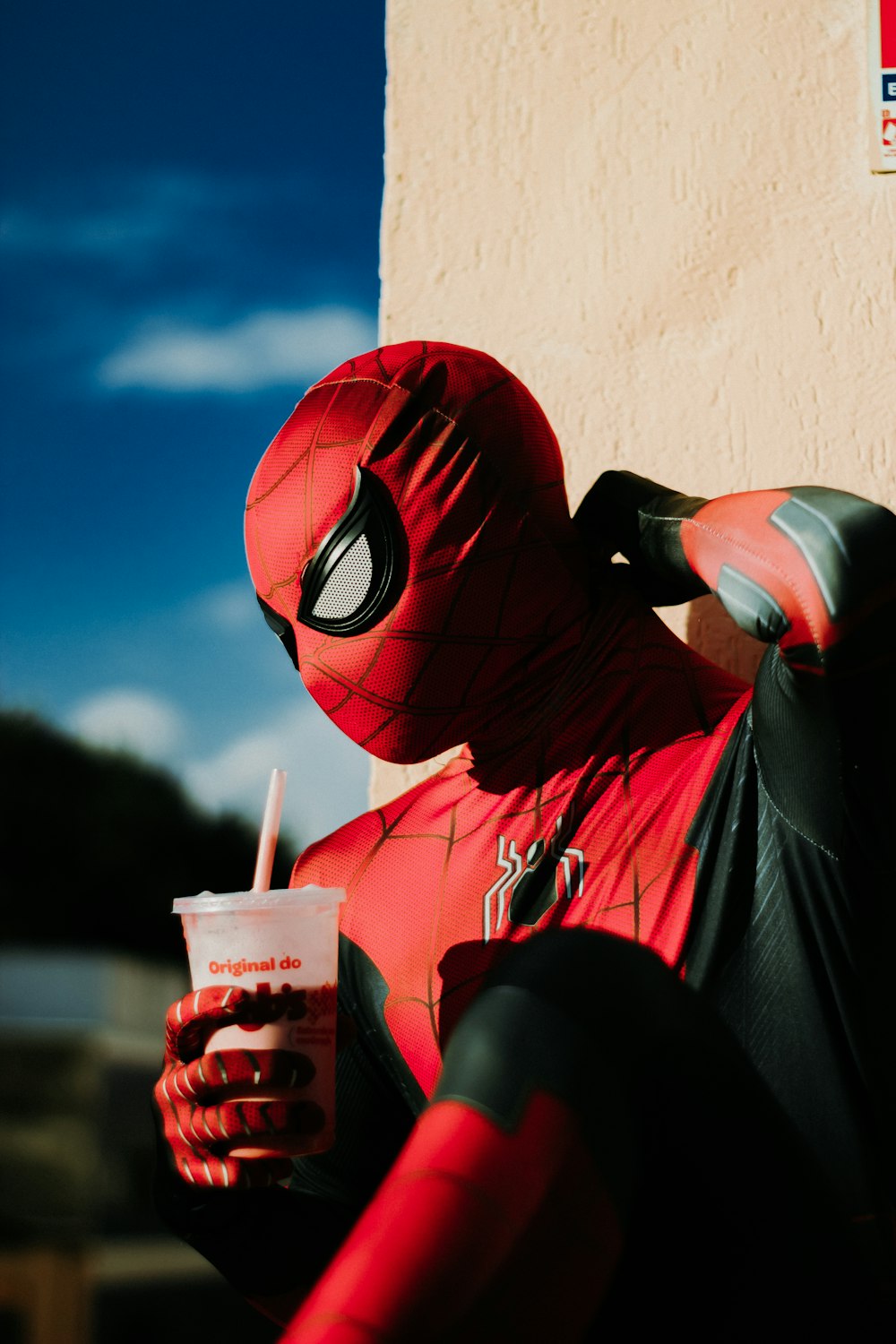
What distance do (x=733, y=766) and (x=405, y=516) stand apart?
29 cm

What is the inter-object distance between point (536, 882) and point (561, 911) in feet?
0.10

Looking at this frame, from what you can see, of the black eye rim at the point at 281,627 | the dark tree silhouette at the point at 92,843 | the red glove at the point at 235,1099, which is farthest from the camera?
the dark tree silhouette at the point at 92,843

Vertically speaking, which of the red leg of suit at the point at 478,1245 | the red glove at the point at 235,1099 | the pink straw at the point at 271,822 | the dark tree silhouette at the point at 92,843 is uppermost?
the pink straw at the point at 271,822

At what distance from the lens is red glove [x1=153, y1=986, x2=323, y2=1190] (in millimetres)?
735

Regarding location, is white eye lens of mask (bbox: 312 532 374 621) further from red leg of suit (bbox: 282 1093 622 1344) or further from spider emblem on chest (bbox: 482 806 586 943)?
red leg of suit (bbox: 282 1093 622 1344)

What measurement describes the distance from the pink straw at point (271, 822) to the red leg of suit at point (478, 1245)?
0.34m

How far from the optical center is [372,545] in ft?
2.61

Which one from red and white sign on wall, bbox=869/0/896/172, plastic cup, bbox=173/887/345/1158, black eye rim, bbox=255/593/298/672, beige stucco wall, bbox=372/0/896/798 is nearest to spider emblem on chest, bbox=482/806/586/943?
plastic cup, bbox=173/887/345/1158

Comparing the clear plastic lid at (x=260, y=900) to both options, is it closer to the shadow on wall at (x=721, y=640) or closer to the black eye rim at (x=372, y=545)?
the black eye rim at (x=372, y=545)

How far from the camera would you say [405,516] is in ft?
2.62

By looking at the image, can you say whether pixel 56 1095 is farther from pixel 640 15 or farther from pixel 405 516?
pixel 640 15

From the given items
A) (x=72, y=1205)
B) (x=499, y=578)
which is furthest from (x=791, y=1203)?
(x=72, y=1205)

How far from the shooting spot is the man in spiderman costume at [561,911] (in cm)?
48

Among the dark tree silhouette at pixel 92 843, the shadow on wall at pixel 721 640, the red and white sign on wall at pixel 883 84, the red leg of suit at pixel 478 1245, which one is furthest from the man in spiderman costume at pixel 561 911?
the dark tree silhouette at pixel 92 843
